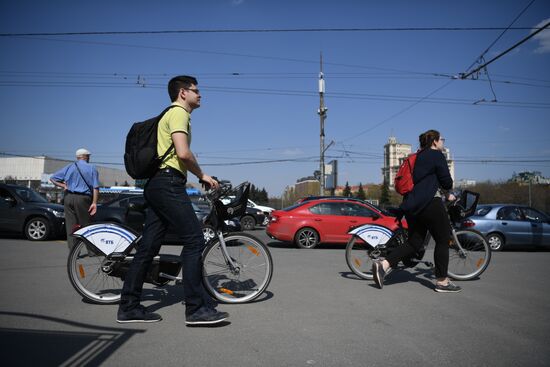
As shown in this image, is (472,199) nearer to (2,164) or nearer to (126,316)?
(126,316)

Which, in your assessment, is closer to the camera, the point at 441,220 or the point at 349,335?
the point at 349,335

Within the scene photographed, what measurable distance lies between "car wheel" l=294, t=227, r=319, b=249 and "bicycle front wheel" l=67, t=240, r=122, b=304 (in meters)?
6.98

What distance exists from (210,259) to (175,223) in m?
0.72

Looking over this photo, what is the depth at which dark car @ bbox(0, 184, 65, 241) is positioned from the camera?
11.0 meters

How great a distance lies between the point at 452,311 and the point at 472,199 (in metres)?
2.59

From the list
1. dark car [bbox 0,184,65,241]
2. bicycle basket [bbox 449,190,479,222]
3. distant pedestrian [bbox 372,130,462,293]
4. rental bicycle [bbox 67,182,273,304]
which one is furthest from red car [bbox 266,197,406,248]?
rental bicycle [bbox 67,182,273,304]

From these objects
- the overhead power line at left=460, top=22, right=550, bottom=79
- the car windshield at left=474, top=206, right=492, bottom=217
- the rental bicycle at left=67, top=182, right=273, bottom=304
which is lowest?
the rental bicycle at left=67, top=182, right=273, bottom=304

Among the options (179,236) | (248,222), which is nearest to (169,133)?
(179,236)

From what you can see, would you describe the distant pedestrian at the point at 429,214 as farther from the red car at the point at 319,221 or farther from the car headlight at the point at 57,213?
the car headlight at the point at 57,213

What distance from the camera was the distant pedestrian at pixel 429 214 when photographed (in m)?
4.93

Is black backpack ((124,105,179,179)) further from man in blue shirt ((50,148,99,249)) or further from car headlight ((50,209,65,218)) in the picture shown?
car headlight ((50,209,65,218))

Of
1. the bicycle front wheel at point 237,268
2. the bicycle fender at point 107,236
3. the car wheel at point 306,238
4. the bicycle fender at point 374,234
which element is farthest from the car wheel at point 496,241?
the bicycle fender at point 107,236

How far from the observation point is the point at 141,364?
8.57 ft

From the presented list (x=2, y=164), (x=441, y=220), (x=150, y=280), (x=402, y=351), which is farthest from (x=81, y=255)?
(x=2, y=164)
